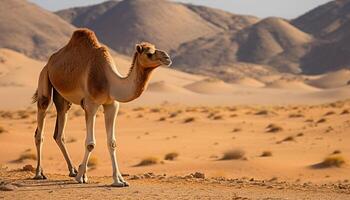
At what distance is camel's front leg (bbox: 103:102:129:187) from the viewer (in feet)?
30.9

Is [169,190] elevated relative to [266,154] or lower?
lower

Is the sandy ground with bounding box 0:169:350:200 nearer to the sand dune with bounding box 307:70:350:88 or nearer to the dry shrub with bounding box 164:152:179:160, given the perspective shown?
the dry shrub with bounding box 164:152:179:160

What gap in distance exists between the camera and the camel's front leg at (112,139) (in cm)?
941

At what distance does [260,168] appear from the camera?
17.6m

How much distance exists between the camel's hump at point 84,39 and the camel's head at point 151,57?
1.34 metres

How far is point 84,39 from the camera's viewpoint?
10.4 metres

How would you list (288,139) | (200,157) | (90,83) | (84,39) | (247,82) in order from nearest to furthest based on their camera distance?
(90,83), (84,39), (200,157), (288,139), (247,82)

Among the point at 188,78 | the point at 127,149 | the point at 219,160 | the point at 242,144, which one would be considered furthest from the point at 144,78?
the point at 188,78

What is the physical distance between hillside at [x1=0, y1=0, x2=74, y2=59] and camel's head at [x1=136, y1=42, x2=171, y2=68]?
12782 cm

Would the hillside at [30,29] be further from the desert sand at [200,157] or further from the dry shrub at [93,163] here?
the dry shrub at [93,163]

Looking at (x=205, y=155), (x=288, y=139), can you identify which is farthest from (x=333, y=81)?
(x=205, y=155)

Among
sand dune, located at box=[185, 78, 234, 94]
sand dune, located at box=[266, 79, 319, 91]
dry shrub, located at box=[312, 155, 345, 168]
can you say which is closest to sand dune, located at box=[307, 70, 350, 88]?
sand dune, located at box=[266, 79, 319, 91]

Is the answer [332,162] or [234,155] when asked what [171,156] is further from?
[332,162]

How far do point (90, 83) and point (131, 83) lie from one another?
0.70 metres
